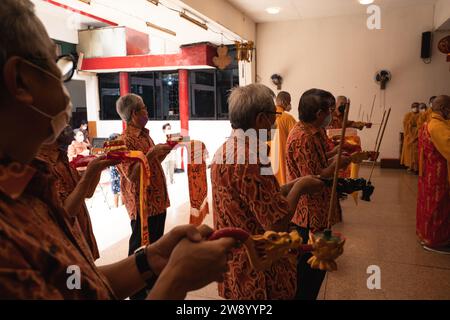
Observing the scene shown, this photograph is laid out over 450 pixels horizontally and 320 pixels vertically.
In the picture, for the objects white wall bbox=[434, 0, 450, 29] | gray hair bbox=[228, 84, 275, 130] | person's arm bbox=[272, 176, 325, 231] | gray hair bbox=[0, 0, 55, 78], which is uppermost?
white wall bbox=[434, 0, 450, 29]

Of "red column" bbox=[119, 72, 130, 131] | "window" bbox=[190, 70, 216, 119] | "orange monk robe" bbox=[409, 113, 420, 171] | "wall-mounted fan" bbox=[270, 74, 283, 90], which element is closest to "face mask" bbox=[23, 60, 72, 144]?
"orange monk robe" bbox=[409, 113, 420, 171]

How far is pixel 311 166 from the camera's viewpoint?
2.19 metres

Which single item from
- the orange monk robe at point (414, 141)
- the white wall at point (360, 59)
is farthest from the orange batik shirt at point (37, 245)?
the white wall at point (360, 59)

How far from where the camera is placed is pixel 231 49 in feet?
28.5

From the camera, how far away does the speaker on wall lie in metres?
6.88

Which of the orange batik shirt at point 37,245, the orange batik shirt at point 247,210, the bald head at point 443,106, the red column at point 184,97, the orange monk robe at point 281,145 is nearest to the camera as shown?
the orange batik shirt at point 37,245

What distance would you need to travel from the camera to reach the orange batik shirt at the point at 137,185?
98.7 inches

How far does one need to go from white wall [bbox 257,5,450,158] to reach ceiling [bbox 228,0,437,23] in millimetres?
283

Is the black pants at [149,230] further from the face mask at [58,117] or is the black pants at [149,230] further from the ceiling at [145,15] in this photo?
the ceiling at [145,15]

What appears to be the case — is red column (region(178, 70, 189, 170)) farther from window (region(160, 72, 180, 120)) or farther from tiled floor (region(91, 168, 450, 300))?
tiled floor (region(91, 168, 450, 300))

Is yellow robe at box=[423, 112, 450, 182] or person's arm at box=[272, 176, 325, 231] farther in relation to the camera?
yellow robe at box=[423, 112, 450, 182]

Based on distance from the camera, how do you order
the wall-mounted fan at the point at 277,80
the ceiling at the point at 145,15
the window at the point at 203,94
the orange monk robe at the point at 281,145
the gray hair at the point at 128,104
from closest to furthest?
the gray hair at the point at 128,104
the orange monk robe at the point at 281,145
the ceiling at the point at 145,15
the wall-mounted fan at the point at 277,80
the window at the point at 203,94
